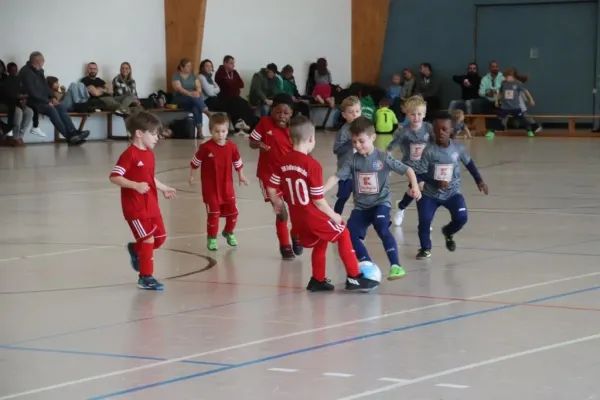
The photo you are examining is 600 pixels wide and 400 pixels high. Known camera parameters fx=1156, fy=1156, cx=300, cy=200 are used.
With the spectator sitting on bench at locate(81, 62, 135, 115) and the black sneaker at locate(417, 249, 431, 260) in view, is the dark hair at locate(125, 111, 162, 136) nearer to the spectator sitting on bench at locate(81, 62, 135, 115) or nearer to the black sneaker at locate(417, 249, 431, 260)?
the black sneaker at locate(417, 249, 431, 260)

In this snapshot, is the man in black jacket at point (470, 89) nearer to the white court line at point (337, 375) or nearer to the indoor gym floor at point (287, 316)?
the indoor gym floor at point (287, 316)

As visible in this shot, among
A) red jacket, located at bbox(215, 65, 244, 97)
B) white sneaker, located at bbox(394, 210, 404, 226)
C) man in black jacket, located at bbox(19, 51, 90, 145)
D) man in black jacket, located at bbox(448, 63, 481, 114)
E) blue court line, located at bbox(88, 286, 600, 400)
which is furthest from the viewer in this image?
man in black jacket, located at bbox(448, 63, 481, 114)

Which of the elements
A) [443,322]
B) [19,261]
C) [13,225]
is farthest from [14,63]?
[443,322]

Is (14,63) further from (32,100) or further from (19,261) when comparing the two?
(19,261)

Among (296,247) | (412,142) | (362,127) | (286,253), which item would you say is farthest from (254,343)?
(412,142)

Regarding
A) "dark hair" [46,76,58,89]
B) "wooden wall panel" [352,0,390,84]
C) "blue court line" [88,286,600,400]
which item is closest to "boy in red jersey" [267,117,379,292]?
"blue court line" [88,286,600,400]

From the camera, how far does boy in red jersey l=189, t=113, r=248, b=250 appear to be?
10.6 meters

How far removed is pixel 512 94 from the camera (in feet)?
104

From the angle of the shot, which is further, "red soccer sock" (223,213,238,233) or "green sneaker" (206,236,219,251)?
"red soccer sock" (223,213,238,233)

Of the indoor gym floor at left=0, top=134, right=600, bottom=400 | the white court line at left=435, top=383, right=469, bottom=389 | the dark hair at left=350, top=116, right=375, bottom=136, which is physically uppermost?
the dark hair at left=350, top=116, right=375, bottom=136

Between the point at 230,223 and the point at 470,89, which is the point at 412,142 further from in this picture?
the point at 470,89

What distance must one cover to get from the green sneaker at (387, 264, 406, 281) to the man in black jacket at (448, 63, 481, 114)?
24512 mm

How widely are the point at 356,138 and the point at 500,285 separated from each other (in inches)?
61.2

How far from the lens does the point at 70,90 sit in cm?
2691
